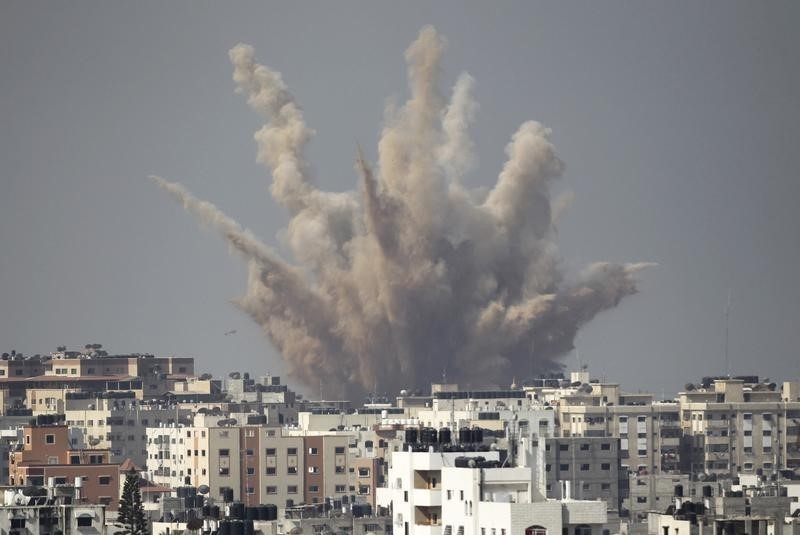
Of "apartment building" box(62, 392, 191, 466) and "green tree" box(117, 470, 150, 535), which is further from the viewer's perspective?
"apartment building" box(62, 392, 191, 466)

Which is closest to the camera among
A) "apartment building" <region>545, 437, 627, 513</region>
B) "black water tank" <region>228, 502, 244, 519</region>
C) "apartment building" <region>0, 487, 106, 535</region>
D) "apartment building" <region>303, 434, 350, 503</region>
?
"apartment building" <region>0, 487, 106, 535</region>

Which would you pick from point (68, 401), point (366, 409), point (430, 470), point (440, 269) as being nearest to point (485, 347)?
point (440, 269)

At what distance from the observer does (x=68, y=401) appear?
141m

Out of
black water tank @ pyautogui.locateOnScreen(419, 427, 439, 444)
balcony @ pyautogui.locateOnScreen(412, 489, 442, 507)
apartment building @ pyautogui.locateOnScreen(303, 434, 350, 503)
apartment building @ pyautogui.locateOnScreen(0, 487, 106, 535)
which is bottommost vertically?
apartment building @ pyautogui.locateOnScreen(0, 487, 106, 535)

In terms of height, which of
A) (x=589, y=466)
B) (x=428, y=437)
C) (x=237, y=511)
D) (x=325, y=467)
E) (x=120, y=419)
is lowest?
(x=237, y=511)

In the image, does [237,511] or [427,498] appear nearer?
[427,498]

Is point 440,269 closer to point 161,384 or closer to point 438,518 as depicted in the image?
point 161,384

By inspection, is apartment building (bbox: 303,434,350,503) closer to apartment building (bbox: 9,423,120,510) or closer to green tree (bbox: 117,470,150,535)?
apartment building (bbox: 9,423,120,510)

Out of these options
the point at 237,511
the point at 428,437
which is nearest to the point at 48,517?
the point at 428,437

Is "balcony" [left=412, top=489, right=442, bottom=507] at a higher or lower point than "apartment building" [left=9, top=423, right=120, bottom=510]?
lower

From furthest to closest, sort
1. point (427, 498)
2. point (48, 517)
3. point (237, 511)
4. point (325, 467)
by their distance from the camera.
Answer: point (325, 467) < point (237, 511) < point (48, 517) < point (427, 498)

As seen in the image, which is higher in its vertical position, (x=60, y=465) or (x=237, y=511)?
(x=60, y=465)

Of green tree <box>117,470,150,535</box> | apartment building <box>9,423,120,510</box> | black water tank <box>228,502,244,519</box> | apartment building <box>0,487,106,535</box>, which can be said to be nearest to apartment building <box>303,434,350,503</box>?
apartment building <box>9,423,120,510</box>

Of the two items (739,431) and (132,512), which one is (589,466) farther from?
(132,512)
